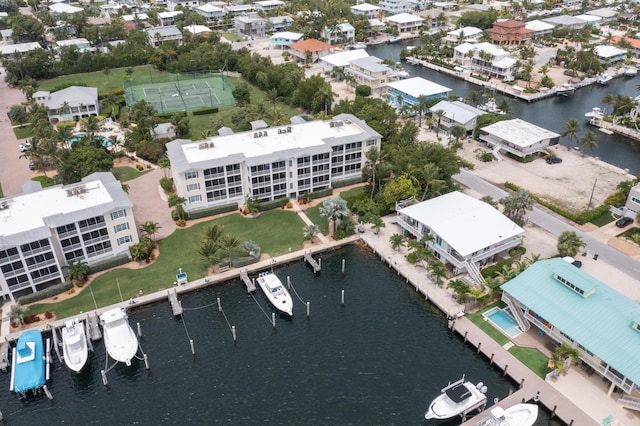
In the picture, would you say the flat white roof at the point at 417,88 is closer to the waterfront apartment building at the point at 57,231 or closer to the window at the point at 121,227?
the waterfront apartment building at the point at 57,231

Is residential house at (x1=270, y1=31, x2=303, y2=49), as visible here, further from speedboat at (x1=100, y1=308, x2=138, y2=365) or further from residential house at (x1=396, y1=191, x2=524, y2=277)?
speedboat at (x1=100, y1=308, x2=138, y2=365)

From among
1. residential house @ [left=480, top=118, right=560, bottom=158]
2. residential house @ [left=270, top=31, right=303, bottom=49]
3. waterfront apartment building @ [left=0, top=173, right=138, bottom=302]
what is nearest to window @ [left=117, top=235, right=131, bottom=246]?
waterfront apartment building @ [left=0, top=173, right=138, bottom=302]

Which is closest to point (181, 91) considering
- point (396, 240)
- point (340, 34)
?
point (340, 34)

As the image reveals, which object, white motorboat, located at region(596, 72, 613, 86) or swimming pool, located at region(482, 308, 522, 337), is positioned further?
white motorboat, located at region(596, 72, 613, 86)

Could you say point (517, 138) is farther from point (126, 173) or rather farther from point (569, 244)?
→ point (126, 173)

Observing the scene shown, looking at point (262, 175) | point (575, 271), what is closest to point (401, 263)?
point (575, 271)

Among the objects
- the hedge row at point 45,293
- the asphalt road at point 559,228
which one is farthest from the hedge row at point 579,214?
the hedge row at point 45,293

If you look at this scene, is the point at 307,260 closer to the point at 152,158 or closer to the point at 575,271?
the point at 575,271
